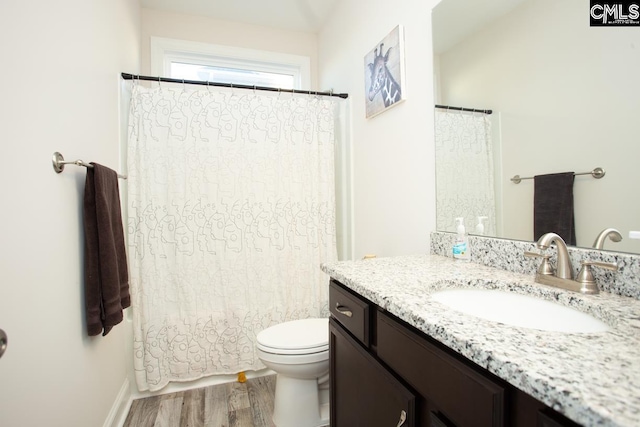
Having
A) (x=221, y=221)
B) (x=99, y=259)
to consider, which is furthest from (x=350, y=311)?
(x=221, y=221)

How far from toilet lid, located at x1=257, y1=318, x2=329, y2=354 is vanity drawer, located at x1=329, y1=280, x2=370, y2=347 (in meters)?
0.41

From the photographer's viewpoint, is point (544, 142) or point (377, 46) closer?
point (544, 142)

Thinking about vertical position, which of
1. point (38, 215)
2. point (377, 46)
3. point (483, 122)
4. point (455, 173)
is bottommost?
point (38, 215)

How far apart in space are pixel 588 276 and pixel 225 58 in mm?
2797

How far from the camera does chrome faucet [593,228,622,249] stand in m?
0.78

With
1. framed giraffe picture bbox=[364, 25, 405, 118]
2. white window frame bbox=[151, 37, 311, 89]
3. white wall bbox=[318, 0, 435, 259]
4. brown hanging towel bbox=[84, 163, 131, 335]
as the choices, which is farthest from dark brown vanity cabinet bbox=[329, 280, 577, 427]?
white window frame bbox=[151, 37, 311, 89]

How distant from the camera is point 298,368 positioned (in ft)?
4.96

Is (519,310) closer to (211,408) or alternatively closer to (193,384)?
(211,408)

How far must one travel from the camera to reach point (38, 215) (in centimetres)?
97

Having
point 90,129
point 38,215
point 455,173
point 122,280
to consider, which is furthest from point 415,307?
point 90,129

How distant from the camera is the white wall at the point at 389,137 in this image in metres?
1.45

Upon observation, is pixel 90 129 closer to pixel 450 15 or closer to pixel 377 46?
Answer: pixel 377 46

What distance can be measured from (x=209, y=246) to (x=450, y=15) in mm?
1744

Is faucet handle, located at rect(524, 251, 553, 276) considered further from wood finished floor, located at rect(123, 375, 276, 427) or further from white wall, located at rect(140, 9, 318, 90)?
white wall, located at rect(140, 9, 318, 90)
